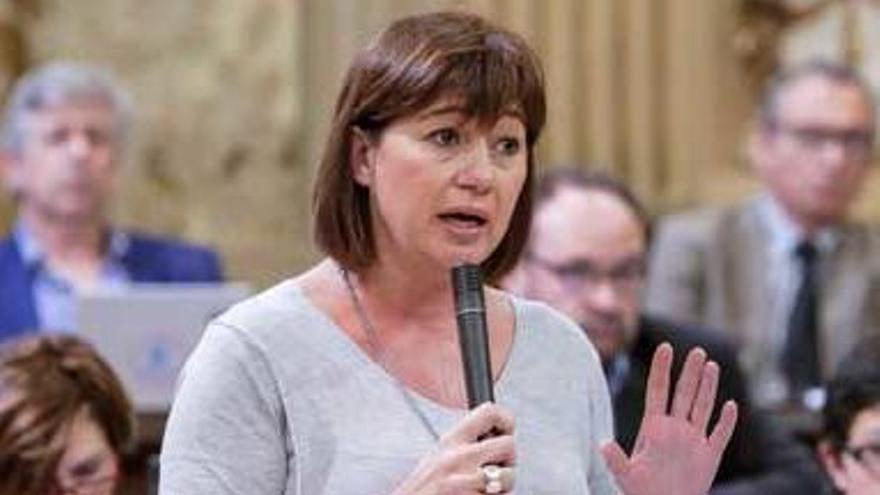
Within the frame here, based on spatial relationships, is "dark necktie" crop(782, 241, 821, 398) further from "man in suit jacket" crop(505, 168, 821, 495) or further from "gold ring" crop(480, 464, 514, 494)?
"gold ring" crop(480, 464, 514, 494)

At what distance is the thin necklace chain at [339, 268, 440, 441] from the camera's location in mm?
2438

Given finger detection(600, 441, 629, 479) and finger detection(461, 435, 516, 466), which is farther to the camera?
finger detection(600, 441, 629, 479)

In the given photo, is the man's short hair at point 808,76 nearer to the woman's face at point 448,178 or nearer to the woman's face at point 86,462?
the woman's face at point 86,462

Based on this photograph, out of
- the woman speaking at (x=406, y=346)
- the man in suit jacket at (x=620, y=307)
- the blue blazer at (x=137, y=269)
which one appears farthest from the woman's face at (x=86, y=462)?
the blue blazer at (x=137, y=269)

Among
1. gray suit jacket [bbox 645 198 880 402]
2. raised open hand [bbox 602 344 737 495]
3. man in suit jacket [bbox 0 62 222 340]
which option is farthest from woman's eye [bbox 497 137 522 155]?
gray suit jacket [bbox 645 198 880 402]

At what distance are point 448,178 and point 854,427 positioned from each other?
123 cm

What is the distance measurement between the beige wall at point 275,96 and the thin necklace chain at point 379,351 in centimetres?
402

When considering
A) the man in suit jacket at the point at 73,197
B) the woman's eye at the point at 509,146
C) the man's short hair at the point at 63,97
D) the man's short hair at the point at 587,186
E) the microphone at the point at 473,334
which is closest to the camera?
the microphone at the point at 473,334

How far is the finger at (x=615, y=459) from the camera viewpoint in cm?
250

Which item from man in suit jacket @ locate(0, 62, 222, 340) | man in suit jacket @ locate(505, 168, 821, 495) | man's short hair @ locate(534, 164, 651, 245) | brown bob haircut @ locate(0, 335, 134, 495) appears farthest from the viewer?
man in suit jacket @ locate(0, 62, 222, 340)

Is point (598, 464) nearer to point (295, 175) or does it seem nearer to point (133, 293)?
point (133, 293)

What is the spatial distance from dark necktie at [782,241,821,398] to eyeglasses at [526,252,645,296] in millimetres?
934

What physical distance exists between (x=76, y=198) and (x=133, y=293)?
614 mm

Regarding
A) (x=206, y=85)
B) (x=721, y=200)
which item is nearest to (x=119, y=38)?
(x=206, y=85)
